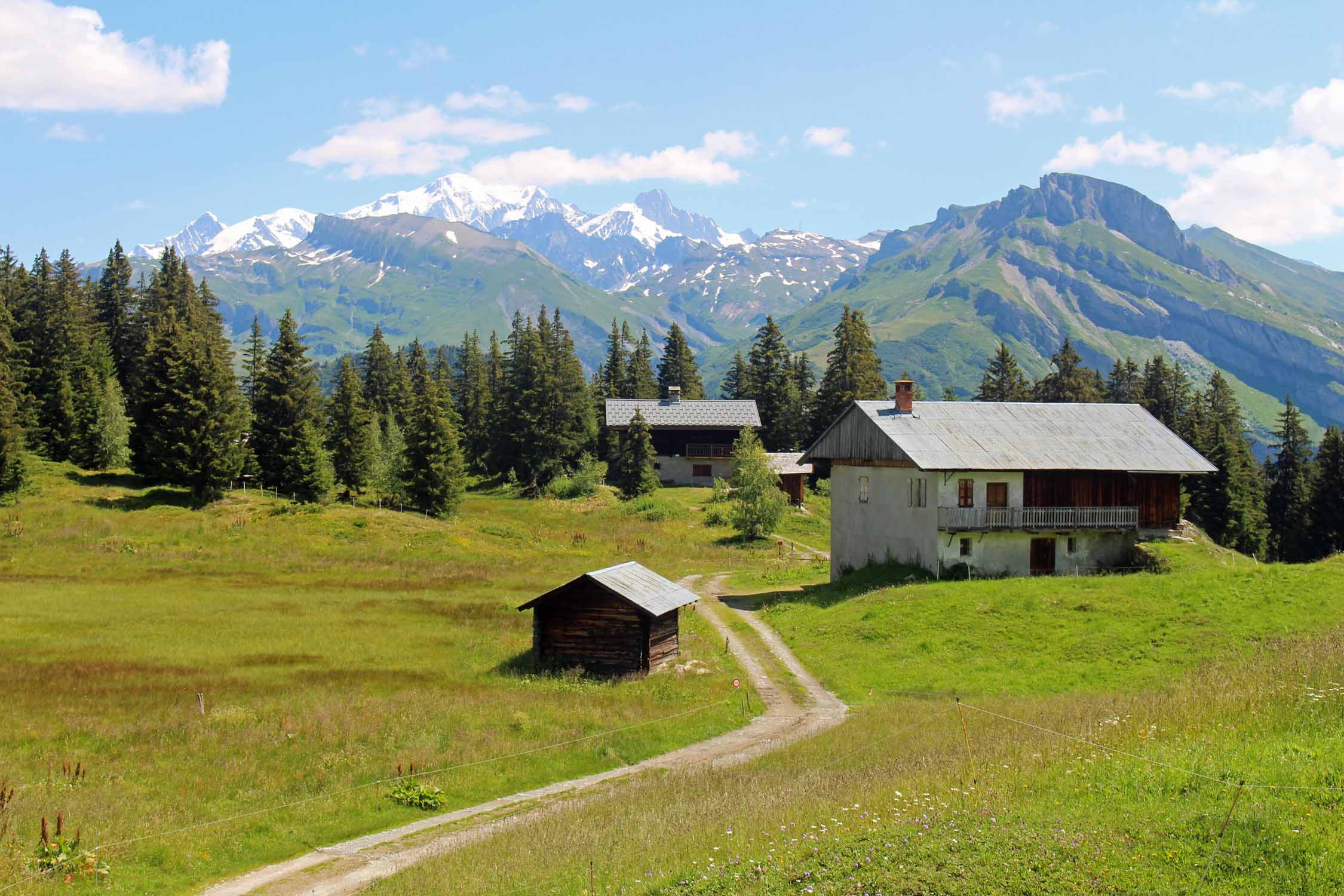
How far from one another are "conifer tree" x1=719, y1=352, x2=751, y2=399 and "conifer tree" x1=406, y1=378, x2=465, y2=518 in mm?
49174

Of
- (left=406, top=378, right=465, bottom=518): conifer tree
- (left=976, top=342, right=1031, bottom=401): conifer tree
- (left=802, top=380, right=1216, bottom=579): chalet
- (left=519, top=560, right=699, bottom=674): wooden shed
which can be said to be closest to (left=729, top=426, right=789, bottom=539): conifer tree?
(left=802, top=380, right=1216, bottom=579): chalet

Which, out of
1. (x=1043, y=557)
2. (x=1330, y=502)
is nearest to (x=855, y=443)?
(x=1043, y=557)

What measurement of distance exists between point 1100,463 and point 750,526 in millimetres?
27825

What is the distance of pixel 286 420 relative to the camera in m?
68.8

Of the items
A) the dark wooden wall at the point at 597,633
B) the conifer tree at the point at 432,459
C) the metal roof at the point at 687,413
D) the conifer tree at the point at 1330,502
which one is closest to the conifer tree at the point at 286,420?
the conifer tree at the point at 432,459

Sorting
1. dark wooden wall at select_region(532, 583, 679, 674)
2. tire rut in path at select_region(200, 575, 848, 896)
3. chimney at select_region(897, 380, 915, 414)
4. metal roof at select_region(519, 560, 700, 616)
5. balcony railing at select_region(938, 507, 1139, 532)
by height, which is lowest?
tire rut in path at select_region(200, 575, 848, 896)

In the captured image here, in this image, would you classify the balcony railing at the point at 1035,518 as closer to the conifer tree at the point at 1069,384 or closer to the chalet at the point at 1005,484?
the chalet at the point at 1005,484

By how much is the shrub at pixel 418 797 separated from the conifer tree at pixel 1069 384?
89.6m

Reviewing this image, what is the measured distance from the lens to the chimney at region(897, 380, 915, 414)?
1865 inches

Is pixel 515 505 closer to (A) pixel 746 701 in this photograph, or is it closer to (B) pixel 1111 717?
(A) pixel 746 701

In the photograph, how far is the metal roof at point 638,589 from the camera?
3061 cm

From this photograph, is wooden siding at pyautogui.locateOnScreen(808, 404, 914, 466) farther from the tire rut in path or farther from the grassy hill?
the grassy hill

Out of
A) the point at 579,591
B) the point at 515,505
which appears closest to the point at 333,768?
the point at 579,591

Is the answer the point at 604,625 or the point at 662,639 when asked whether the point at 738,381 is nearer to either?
the point at 662,639
